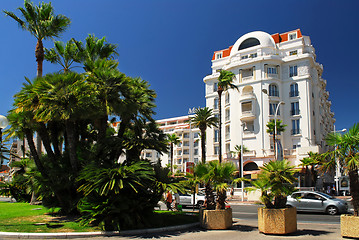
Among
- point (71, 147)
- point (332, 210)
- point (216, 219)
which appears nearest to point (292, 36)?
point (332, 210)

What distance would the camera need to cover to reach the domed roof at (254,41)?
52.1 m

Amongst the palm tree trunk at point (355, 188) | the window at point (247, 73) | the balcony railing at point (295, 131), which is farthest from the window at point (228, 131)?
the palm tree trunk at point (355, 188)

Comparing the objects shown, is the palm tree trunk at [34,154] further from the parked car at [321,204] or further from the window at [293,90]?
the window at [293,90]

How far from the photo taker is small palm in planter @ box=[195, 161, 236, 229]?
11.9 m

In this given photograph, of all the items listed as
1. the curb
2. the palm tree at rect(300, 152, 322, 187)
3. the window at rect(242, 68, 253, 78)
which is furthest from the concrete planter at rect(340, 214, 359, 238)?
the window at rect(242, 68, 253, 78)

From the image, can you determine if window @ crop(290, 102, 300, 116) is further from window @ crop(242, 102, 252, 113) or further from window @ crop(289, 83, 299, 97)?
window @ crop(242, 102, 252, 113)

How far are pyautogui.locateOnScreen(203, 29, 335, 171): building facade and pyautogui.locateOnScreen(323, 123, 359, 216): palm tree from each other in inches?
1458

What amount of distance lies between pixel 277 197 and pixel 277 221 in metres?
0.85

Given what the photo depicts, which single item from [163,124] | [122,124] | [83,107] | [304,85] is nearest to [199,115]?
[304,85]

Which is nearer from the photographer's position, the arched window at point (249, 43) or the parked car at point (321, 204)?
the parked car at point (321, 204)

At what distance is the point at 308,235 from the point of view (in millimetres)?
10656

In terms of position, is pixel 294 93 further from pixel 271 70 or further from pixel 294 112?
pixel 271 70

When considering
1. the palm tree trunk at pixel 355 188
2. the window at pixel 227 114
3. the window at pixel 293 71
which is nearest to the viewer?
the palm tree trunk at pixel 355 188

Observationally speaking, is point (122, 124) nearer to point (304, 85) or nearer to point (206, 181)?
point (206, 181)
